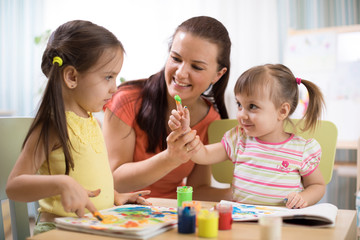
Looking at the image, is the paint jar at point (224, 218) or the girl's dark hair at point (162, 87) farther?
the girl's dark hair at point (162, 87)

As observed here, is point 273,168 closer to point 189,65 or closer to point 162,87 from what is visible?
point 189,65

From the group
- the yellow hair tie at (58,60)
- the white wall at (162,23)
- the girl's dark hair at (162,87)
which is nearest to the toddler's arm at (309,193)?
the girl's dark hair at (162,87)

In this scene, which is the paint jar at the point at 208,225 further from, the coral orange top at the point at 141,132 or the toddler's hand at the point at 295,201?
the coral orange top at the point at 141,132

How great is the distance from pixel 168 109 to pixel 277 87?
20.7 inches

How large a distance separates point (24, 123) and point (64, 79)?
1.28 feet

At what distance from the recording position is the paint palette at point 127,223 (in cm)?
81

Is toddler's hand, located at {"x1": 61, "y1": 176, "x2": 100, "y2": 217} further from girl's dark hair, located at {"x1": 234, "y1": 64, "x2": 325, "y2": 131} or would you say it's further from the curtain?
the curtain

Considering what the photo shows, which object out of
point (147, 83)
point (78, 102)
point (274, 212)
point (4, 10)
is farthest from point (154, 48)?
point (274, 212)

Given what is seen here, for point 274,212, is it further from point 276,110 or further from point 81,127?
point 81,127

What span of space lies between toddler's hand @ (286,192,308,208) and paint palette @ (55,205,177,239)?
1.20 ft

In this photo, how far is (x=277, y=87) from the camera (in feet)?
4.48

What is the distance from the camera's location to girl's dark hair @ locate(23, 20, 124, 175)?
1.01 metres

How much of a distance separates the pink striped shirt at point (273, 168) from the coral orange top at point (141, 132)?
0.38 meters

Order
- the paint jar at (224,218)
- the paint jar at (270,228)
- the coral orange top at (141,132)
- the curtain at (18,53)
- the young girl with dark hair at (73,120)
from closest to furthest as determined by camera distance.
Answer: the paint jar at (270,228), the paint jar at (224,218), the young girl with dark hair at (73,120), the coral orange top at (141,132), the curtain at (18,53)
